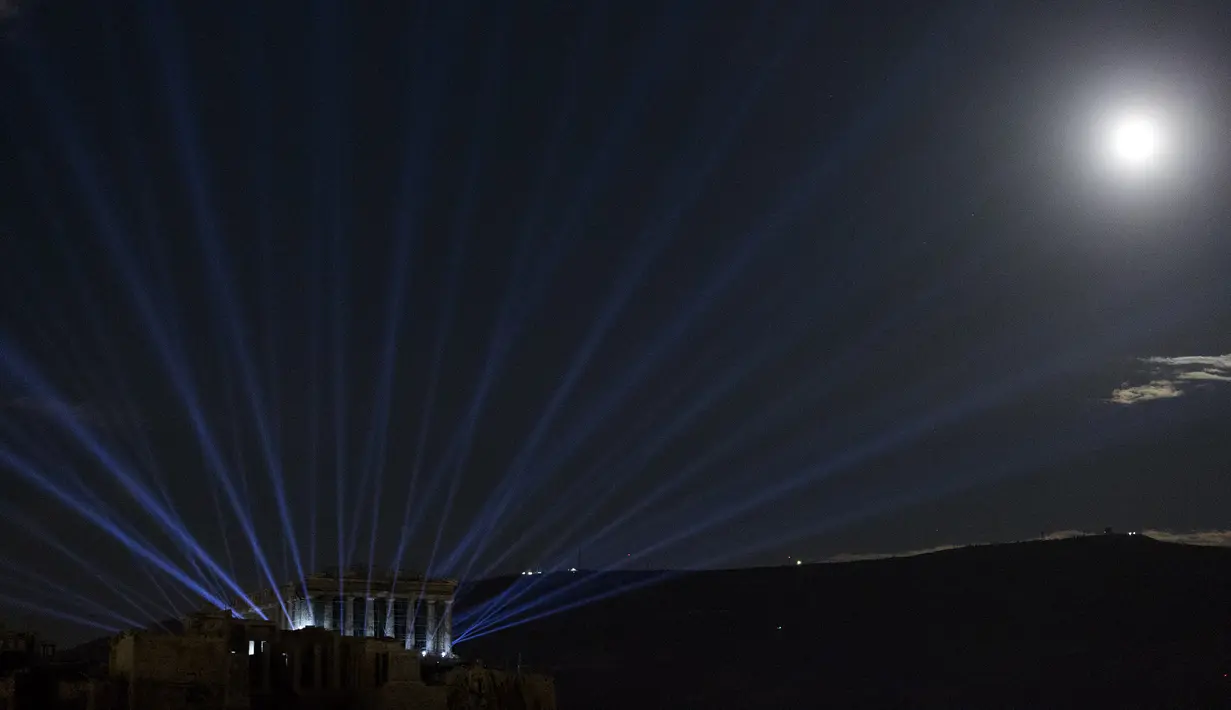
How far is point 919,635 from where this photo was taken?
358 feet

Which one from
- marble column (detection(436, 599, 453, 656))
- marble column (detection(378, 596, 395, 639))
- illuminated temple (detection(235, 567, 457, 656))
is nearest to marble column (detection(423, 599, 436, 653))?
illuminated temple (detection(235, 567, 457, 656))

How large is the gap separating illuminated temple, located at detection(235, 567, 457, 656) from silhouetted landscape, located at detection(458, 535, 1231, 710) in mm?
21386

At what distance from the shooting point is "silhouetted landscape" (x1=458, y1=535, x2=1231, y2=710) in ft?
293

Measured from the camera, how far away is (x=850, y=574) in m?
135

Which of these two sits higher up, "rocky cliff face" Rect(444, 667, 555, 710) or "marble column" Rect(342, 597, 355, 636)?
"marble column" Rect(342, 597, 355, 636)

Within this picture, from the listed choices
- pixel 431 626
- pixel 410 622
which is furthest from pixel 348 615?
pixel 431 626

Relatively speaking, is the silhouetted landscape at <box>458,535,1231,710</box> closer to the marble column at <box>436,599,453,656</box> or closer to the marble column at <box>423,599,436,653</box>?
the marble column at <box>436,599,453,656</box>

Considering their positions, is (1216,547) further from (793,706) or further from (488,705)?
(488,705)

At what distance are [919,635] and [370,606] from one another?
55.7 metres

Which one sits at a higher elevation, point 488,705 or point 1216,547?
point 1216,547

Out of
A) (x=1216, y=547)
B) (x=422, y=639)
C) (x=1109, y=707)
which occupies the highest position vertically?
(x=1216, y=547)

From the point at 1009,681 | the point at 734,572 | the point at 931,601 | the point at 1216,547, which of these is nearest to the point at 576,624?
the point at 734,572

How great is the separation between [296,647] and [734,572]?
10108 centimetres

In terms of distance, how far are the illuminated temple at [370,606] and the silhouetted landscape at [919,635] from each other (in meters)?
21.4
